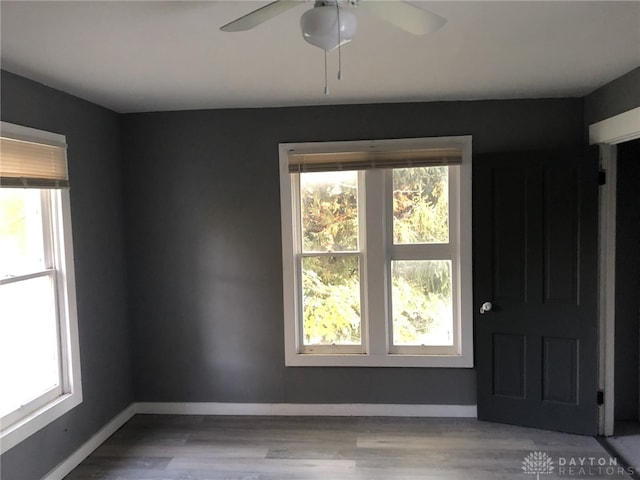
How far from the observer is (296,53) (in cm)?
232

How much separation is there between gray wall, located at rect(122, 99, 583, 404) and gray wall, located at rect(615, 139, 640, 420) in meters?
0.97

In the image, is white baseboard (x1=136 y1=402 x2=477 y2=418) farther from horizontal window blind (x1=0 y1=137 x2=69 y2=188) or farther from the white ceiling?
the white ceiling

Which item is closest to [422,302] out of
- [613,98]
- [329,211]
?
[329,211]

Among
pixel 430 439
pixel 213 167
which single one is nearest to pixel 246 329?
pixel 213 167

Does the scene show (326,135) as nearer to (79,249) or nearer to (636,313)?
(79,249)

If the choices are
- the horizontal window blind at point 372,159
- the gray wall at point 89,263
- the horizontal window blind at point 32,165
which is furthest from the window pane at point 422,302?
the horizontal window blind at point 32,165

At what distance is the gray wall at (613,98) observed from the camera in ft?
8.77

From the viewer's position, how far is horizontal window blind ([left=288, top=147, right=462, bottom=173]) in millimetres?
3344

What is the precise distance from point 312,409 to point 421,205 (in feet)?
5.74

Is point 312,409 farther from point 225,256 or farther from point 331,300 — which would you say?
point 225,256
